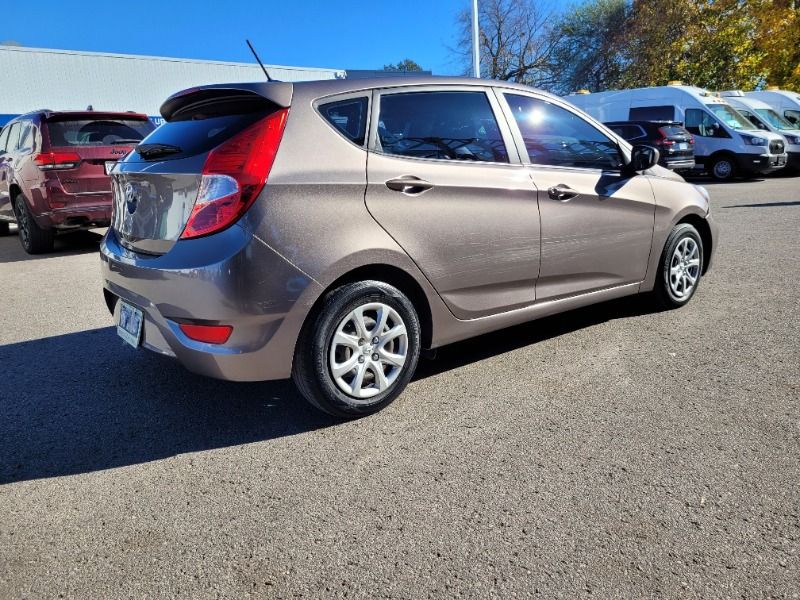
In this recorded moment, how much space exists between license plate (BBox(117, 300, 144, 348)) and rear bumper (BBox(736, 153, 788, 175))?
57.2ft

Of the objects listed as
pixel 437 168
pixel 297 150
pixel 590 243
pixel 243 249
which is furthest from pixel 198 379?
pixel 590 243

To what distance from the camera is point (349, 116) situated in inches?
124

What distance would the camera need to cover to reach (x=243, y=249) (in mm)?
2756

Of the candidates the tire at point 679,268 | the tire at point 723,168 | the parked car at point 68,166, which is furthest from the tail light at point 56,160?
the tire at point 723,168

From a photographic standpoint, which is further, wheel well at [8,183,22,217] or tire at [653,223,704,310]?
wheel well at [8,183,22,217]

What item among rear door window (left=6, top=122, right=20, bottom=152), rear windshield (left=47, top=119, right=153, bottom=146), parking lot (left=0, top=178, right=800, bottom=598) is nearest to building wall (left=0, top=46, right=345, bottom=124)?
rear door window (left=6, top=122, right=20, bottom=152)

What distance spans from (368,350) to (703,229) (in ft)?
10.4

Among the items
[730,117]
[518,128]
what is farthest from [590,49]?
[518,128]

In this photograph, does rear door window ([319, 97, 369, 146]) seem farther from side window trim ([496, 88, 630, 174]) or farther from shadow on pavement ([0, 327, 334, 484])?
shadow on pavement ([0, 327, 334, 484])

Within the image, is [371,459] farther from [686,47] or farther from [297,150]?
[686,47]

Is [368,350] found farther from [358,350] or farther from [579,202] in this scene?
[579,202]

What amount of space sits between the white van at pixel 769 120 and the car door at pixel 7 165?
18.0 metres

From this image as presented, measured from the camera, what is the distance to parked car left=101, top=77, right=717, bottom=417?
111 inches

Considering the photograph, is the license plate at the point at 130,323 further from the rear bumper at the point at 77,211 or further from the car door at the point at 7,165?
the car door at the point at 7,165
